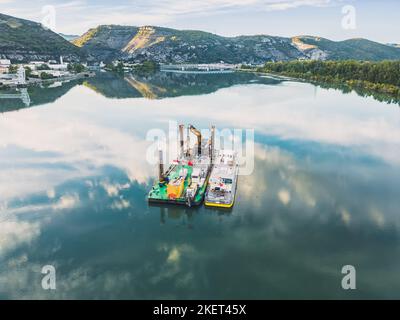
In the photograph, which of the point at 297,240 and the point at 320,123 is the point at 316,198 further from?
the point at 320,123

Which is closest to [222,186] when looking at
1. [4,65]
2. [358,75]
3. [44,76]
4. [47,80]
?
[358,75]

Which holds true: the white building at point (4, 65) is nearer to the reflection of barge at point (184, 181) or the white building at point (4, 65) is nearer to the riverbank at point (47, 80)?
the riverbank at point (47, 80)

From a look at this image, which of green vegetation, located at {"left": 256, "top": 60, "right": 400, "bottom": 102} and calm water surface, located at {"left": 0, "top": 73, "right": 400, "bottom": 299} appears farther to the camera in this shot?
green vegetation, located at {"left": 256, "top": 60, "right": 400, "bottom": 102}

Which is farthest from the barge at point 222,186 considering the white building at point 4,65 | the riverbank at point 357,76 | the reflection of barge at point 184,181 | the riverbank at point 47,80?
the white building at point 4,65

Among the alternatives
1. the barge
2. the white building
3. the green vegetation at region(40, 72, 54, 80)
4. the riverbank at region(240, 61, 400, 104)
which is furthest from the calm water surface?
the white building

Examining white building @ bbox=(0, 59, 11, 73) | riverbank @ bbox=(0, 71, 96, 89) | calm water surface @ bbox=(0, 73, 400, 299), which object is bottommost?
calm water surface @ bbox=(0, 73, 400, 299)

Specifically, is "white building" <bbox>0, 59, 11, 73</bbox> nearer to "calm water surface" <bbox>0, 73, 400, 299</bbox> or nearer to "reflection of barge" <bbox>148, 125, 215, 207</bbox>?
"calm water surface" <bbox>0, 73, 400, 299</bbox>
